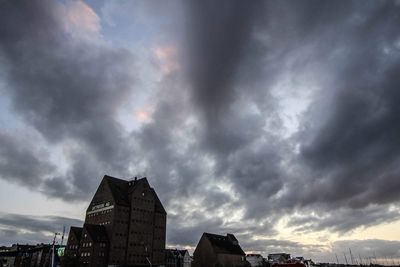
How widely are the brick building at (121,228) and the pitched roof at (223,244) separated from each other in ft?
76.7

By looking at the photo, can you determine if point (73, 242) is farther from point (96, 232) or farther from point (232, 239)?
point (232, 239)

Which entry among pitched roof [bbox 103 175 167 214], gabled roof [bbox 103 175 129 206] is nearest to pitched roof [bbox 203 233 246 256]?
pitched roof [bbox 103 175 167 214]

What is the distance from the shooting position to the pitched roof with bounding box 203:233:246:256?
457 feet

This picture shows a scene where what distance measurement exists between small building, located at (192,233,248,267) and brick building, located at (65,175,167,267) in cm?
2024

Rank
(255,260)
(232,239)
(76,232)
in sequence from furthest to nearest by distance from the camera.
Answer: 1. (255,260)
2. (232,239)
3. (76,232)

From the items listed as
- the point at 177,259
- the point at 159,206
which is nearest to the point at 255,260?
the point at 177,259

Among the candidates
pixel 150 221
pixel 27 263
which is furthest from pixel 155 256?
pixel 27 263

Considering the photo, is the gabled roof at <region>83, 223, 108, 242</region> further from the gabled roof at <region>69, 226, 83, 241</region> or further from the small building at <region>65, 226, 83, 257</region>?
the small building at <region>65, 226, 83, 257</region>

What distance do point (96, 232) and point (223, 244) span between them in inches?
2438

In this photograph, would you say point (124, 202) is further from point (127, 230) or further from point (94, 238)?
point (94, 238)

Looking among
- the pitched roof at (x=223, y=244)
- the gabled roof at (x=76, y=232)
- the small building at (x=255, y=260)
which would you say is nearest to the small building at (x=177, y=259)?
the pitched roof at (x=223, y=244)

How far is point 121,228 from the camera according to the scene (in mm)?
116000

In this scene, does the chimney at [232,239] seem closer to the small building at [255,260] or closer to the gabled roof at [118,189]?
the small building at [255,260]

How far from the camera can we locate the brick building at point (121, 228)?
358ft
